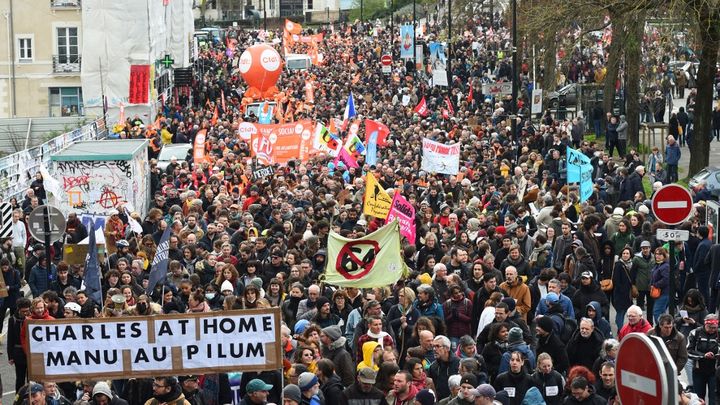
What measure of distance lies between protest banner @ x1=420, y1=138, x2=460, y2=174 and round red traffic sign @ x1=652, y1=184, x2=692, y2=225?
1262 cm

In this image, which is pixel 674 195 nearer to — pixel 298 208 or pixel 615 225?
pixel 615 225

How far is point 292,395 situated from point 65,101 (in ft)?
157

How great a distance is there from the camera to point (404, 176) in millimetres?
28719

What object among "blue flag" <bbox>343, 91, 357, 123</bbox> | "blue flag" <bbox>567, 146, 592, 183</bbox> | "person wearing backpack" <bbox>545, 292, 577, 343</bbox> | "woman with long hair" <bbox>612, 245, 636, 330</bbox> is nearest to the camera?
"person wearing backpack" <bbox>545, 292, 577, 343</bbox>

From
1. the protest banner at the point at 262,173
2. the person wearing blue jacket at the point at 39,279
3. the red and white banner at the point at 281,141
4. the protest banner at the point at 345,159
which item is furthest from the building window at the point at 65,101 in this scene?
the person wearing blue jacket at the point at 39,279

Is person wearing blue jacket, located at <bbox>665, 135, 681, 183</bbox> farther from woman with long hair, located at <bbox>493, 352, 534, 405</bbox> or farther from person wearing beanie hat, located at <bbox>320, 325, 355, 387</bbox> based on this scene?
woman with long hair, located at <bbox>493, 352, 534, 405</bbox>

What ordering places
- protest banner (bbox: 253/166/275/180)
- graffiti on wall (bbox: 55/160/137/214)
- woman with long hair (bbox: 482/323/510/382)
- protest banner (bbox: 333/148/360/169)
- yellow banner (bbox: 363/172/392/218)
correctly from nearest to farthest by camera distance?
woman with long hair (bbox: 482/323/510/382)
yellow banner (bbox: 363/172/392/218)
graffiti on wall (bbox: 55/160/137/214)
protest banner (bbox: 253/166/275/180)
protest banner (bbox: 333/148/360/169)

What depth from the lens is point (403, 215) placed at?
2006 cm

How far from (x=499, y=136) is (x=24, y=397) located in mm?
27266

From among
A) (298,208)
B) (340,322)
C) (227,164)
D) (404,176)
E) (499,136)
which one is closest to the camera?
(340,322)

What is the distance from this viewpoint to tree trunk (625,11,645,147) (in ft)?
108

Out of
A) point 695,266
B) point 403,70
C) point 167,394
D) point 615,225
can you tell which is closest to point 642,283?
point 695,266

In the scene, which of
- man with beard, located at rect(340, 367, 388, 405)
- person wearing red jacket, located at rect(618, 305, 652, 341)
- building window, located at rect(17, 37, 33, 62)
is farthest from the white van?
man with beard, located at rect(340, 367, 388, 405)

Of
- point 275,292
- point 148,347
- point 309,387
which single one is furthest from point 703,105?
point 148,347
